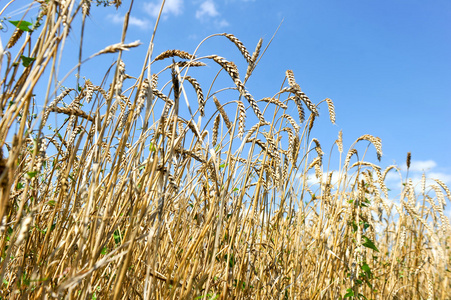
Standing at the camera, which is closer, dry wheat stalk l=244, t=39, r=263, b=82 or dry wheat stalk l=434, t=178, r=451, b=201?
dry wheat stalk l=244, t=39, r=263, b=82

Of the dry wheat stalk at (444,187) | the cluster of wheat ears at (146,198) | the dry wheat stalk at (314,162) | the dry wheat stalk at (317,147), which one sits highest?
the dry wheat stalk at (444,187)

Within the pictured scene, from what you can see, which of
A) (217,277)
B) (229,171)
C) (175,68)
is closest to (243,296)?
(217,277)

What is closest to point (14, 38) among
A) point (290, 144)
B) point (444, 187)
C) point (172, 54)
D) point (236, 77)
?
point (172, 54)

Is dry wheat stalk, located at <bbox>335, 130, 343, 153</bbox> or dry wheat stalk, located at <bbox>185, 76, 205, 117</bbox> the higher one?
dry wheat stalk, located at <bbox>335, 130, 343, 153</bbox>

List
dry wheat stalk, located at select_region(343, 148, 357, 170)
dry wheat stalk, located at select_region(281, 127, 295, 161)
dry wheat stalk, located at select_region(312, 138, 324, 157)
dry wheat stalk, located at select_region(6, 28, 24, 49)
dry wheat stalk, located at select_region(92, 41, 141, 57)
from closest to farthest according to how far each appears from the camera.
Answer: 1. dry wheat stalk, located at select_region(92, 41, 141, 57)
2. dry wheat stalk, located at select_region(6, 28, 24, 49)
3. dry wheat stalk, located at select_region(281, 127, 295, 161)
4. dry wheat stalk, located at select_region(343, 148, 357, 170)
5. dry wheat stalk, located at select_region(312, 138, 324, 157)

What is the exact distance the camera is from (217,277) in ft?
7.92

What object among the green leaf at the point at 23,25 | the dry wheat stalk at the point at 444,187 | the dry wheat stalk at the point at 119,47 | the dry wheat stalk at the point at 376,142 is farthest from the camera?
the dry wheat stalk at the point at 444,187

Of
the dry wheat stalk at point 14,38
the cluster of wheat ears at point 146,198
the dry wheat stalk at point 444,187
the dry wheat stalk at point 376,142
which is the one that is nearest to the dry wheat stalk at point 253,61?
the cluster of wheat ears at point 146,198

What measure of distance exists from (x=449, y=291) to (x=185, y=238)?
12.9 feet

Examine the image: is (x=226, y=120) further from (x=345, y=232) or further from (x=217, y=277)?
(x=345, y=232)

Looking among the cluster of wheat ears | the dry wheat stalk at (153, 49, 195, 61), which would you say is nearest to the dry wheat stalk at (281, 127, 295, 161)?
the cluster of wheat ears

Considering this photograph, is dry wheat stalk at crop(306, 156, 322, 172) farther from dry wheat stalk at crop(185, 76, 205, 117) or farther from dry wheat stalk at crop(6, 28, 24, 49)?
dry wheat stalk at crop(6, 28, 24, 49)

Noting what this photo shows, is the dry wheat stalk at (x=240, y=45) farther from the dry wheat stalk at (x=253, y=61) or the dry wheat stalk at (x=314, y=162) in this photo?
the dry wheat stalk at (x=314, y=162)

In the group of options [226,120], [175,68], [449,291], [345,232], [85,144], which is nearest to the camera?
[175,68]
